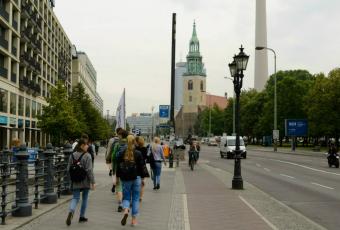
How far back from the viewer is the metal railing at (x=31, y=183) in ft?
35.1

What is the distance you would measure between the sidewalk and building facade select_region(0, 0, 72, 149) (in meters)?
35.3

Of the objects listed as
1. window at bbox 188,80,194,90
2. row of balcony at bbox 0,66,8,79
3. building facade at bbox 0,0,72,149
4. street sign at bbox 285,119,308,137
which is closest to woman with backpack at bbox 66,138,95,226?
building facade at bbox 0,0,72,149

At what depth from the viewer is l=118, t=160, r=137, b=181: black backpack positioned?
400 inches

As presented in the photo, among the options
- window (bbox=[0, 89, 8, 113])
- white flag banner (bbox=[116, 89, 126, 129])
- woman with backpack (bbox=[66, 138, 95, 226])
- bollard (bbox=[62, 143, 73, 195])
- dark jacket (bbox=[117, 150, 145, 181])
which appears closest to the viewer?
dark jacket (bbox=[117, 150, 145, 181])

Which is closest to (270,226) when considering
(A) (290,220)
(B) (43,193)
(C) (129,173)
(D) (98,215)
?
(A) (290,220)

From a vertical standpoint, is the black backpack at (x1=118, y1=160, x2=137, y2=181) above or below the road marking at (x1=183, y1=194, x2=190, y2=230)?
above

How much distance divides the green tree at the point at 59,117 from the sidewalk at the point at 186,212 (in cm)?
3576

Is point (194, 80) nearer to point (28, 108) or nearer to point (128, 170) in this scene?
point (28, 108)

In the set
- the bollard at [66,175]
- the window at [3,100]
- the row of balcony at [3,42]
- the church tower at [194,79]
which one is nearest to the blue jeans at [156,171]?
the bollard at [66,175]

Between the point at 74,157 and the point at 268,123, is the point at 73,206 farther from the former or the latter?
the point at 268,123

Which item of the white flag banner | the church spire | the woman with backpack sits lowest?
the woman with backpack

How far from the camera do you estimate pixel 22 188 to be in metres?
11.1

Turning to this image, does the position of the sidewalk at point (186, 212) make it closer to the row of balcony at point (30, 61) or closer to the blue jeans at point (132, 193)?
the blue jeans at point (132, 193)

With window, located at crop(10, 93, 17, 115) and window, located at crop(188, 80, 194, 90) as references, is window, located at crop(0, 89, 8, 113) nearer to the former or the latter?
window, located at crop(10, 93, 17, 115)
